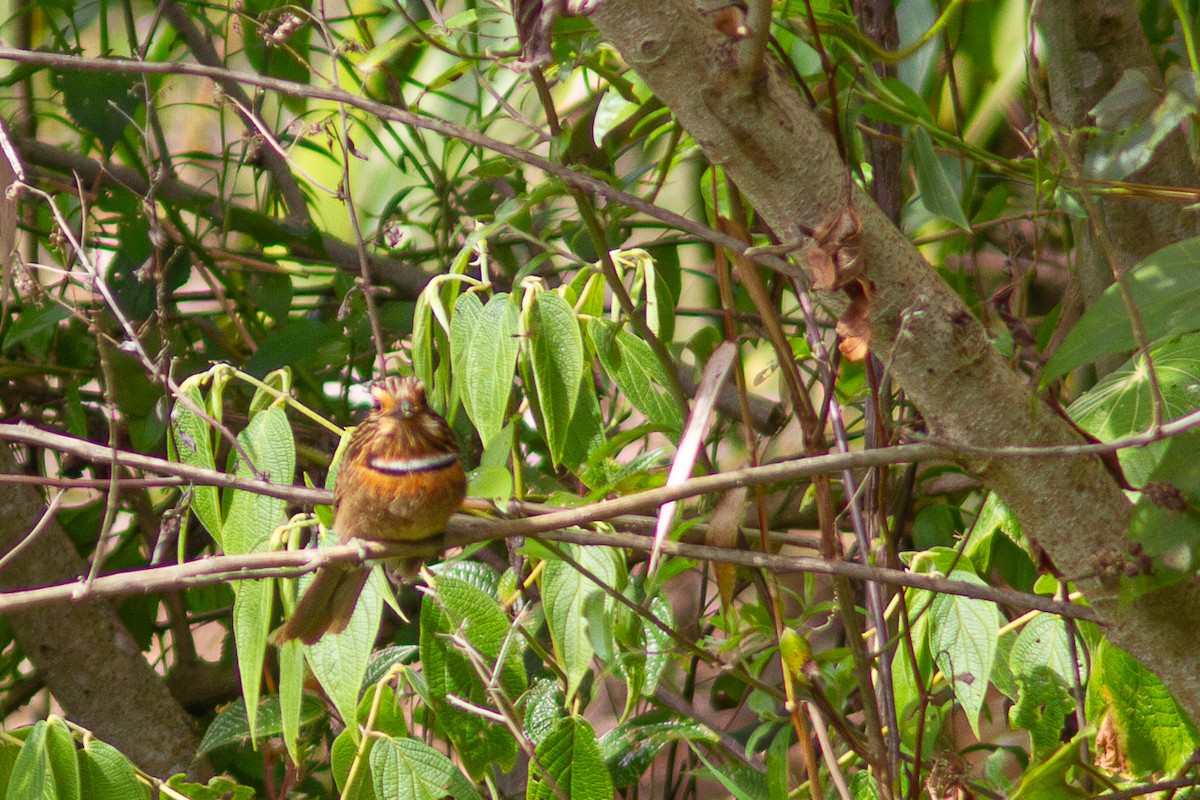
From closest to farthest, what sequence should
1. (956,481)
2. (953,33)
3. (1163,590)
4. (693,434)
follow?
(693,434) → (1163,590) → (953,33) → (956,481)

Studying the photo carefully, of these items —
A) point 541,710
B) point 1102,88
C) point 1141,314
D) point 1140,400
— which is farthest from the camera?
point 541,710

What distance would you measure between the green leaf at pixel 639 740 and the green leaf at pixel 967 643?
39cm

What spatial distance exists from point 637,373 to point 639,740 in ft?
1.94

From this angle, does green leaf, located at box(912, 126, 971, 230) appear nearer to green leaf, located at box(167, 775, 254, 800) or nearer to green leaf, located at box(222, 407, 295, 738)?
green leaf, located at box(222, 407, 295, 738)

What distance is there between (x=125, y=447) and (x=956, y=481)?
1.72 metres

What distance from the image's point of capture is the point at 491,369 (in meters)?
1.42

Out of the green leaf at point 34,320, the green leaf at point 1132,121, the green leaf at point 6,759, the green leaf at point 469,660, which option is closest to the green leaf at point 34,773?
the green leaf at point 6,759

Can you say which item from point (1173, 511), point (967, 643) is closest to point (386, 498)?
point (967, 643)

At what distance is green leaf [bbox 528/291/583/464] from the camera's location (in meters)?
1.44

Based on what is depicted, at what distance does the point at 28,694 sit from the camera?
2.69 metres

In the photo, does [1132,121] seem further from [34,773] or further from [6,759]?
[6,759]

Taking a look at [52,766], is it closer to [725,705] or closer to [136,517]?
[136,517]

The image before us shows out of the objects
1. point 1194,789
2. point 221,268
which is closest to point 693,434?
point 1194,789

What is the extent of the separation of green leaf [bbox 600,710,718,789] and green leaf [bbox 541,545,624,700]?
26 cm
